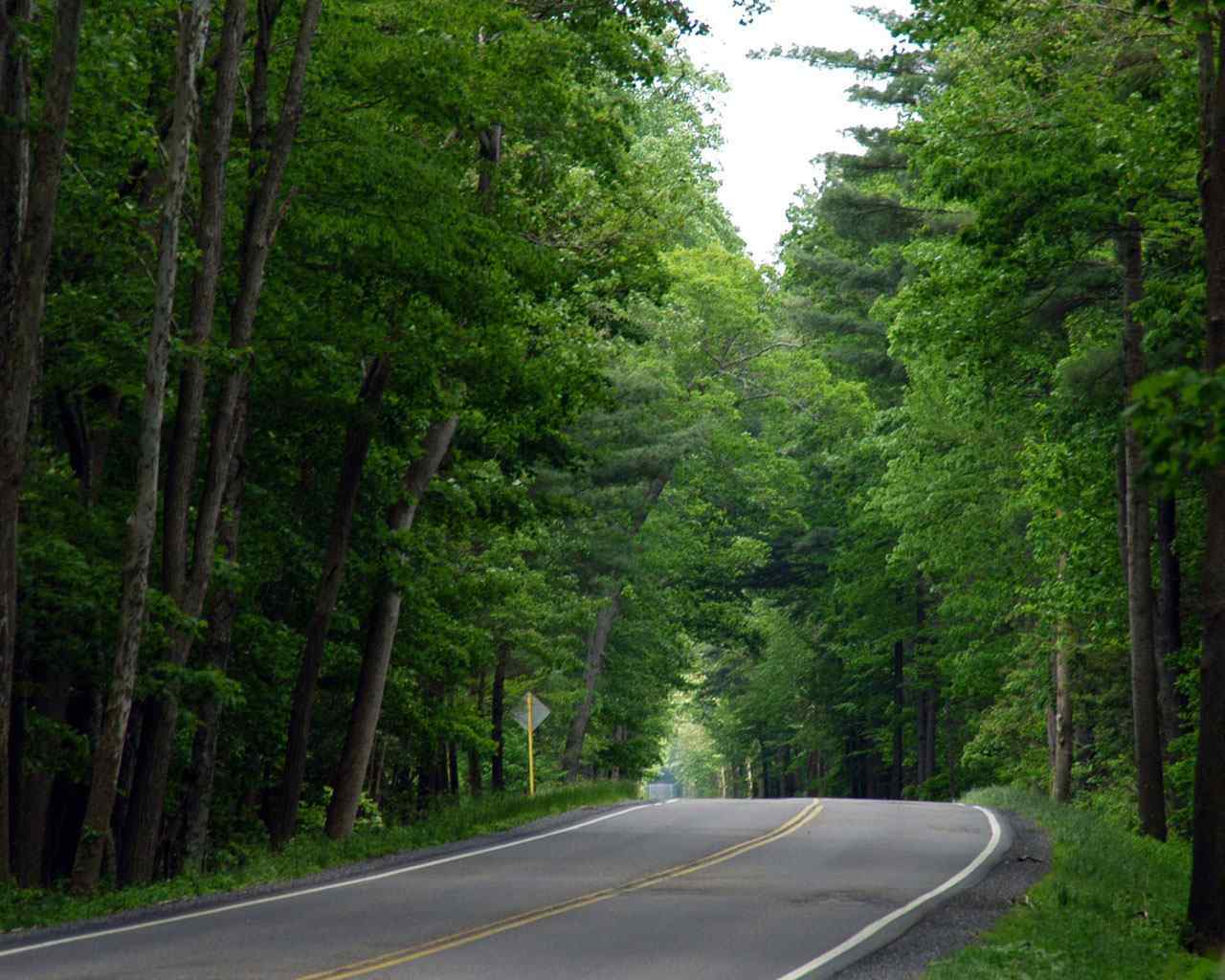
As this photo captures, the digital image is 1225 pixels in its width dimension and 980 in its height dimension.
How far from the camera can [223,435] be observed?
1950 cm

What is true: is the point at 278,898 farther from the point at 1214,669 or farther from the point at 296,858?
the point at 1214,669

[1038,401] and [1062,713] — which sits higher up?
[1038,401]

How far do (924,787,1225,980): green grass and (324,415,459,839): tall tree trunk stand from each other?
405 inches

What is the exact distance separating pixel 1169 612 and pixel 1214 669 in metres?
13.1

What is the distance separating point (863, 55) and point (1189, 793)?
74.9ft

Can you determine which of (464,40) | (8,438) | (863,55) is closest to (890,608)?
(863,55)

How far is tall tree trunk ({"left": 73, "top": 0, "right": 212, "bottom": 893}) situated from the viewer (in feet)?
56.2

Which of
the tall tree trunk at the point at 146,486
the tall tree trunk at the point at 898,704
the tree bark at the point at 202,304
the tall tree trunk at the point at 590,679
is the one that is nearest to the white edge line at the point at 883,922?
the tall tree trunk at the point at 146,486

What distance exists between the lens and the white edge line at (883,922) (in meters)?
11.6

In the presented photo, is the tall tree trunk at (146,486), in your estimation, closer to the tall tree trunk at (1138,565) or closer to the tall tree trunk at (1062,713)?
the tall tree trunk at (1138,565)

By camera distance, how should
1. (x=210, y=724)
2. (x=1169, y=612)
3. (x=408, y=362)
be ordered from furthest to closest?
1. (x=1169, y=612)
2. (x=408, y=362)
3. (x=210, y=724)

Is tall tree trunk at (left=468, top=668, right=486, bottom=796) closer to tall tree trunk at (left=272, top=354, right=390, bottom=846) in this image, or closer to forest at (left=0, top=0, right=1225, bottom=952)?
forest at (left=0, top=0, right=1225, bottom=952)

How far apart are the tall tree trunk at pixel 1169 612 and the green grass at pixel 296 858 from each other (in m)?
10.7

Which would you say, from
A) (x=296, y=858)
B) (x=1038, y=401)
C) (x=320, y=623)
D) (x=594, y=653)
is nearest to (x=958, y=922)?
(x=296, y=858)
